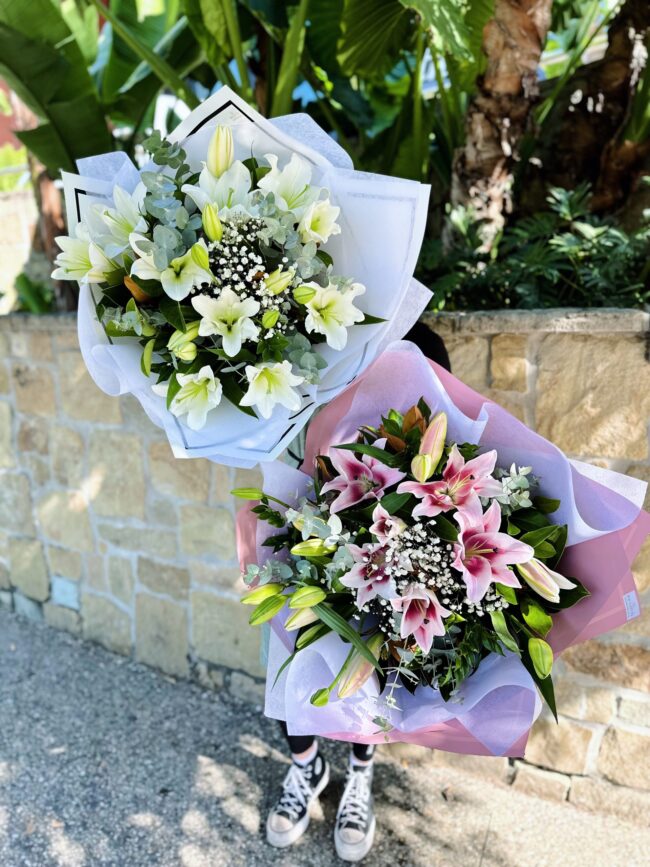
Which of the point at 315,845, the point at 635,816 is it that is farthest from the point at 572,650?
the point at 315,845

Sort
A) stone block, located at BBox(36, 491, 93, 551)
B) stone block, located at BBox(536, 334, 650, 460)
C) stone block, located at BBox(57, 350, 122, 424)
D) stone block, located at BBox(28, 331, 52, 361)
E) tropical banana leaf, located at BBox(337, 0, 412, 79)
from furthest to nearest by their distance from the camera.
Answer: stone block, located at BBox(36, 491, 93, 551), stone block, located at BBox(28, 331, 52, 361), stone block, located at BBox(57, 350, 122, 424), tropical banana leaf, located at BBox(337, 0, 412, 79), stone block, located at BBox(536, 334, 650, 460)

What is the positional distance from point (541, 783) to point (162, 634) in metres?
1.44

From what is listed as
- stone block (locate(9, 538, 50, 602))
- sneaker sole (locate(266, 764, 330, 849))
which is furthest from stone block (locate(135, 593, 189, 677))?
sneaker sole (locate(266, 764, 330, 849))

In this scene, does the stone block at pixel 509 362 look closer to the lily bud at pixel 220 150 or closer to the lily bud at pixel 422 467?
the lily bud at pixel 422 467

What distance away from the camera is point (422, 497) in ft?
3.33

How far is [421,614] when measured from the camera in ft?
3.33

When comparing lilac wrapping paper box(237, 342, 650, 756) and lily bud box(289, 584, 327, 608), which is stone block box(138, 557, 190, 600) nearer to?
lilac wrapping paper box(237, 342, 650, 756)

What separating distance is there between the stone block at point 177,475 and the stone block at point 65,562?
26.5 inches

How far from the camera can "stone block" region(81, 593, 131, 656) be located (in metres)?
2.76

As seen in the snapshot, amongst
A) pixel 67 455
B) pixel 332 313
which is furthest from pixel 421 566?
pixel 67 455

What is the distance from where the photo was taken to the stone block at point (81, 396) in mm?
2500

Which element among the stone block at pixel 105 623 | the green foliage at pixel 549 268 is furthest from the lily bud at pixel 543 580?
the stone block at pixel 105 623

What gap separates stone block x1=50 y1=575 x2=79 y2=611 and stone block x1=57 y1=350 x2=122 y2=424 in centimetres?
76

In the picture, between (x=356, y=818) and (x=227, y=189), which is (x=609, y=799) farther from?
(x=227, y=189)
